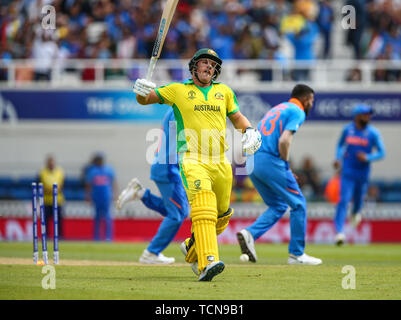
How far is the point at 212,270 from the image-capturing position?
9.02 m

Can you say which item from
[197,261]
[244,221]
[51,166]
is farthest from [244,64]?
[197,261]

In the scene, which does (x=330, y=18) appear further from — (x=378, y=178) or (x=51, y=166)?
(x=51, y=166)

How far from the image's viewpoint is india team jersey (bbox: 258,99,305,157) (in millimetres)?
11664

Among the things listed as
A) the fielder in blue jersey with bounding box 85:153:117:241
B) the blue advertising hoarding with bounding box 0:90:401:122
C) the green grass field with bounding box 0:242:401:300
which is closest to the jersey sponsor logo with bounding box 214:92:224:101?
the green grass field with bounding box 0:242:401:300

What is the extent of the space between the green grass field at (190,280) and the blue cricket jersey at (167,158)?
120 cm

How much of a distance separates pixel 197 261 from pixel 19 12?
1697 centimetres

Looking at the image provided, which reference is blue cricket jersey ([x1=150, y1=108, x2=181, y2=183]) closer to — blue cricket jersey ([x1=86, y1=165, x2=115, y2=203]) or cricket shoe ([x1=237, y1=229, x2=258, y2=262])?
cricket shoe ([x1=237, y1=229, x2=258, y2=262])

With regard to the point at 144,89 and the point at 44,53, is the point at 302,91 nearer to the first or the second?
the point at 144,89

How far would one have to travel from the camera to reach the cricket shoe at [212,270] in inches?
353

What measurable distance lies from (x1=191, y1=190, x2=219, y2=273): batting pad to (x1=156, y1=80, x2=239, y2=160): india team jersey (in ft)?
1.92

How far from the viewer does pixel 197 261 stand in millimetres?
9859

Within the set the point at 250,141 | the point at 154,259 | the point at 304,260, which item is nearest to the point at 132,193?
the point at 154,259

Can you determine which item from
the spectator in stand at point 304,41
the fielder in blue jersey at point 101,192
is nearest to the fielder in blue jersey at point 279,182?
the fielder in blue jersey at point 101,192

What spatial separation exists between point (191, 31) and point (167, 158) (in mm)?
12620
